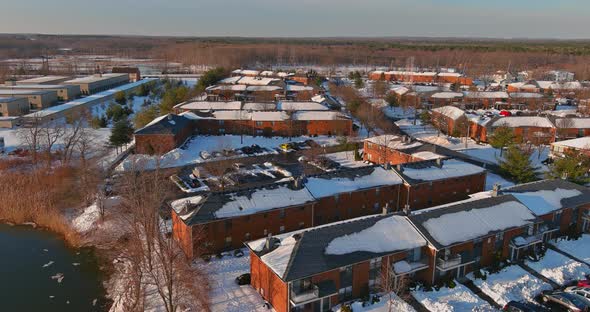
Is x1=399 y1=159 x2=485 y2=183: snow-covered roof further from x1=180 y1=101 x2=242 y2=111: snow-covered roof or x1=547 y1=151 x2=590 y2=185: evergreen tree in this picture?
x1=180 y1=101 x2=242 y2=111: snow-covered roof

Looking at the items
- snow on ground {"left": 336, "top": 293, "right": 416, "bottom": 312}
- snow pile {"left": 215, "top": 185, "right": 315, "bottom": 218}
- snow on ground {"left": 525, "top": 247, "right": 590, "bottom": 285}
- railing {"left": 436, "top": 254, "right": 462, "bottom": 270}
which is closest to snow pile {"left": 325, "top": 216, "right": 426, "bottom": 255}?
railing {"left": 436, "top": 254, "right": 462, "bottom": 270}

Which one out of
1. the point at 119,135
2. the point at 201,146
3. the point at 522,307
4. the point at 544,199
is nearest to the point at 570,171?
the point at 544,199

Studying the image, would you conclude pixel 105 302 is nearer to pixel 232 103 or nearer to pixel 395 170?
pixel 395 170

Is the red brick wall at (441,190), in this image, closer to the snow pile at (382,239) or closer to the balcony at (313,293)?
the snow pile at (382,239)

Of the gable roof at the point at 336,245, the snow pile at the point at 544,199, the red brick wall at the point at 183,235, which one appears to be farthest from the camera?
the snow pile at the point at 544,199

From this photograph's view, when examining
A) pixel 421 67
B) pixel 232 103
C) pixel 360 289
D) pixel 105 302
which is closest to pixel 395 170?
pixel 360 289

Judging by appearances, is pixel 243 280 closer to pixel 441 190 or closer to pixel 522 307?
pixel 522 307

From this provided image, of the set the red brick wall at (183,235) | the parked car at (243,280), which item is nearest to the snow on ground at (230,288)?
the parked car at (243,280)
